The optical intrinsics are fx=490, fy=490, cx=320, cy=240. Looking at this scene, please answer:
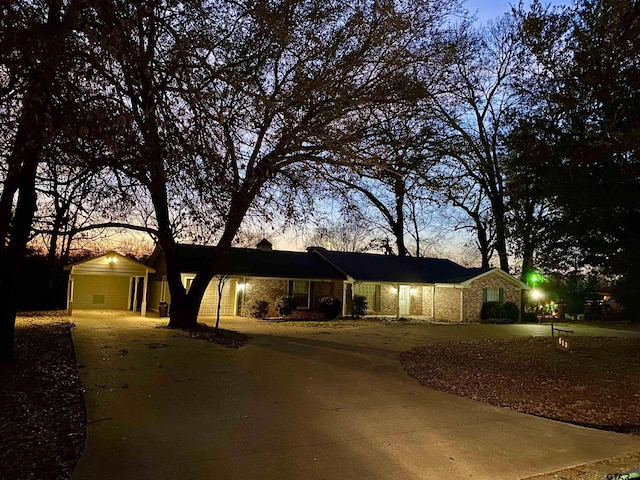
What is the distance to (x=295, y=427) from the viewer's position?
5.88 m

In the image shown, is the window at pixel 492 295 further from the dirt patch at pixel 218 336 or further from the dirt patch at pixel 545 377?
the dirt patch at pixel 218 336

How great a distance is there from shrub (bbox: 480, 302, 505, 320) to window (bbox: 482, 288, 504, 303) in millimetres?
460

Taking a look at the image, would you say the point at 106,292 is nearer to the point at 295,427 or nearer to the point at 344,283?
the point at 344,283

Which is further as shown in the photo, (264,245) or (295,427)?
(264,245)

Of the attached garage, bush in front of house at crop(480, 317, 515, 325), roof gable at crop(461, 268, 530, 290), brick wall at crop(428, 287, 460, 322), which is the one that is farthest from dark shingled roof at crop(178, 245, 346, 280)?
bush in front of house at crop(480, 317, 515, 325)

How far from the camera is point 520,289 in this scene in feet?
94.1

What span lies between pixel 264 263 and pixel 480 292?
1201 cm

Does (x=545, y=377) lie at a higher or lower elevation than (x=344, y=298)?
lower

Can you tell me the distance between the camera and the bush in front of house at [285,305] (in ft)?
78.1

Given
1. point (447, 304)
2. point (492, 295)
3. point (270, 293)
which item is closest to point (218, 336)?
point (270, 293)

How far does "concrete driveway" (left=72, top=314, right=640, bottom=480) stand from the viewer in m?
4.64

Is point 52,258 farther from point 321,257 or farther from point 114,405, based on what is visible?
point 114,405

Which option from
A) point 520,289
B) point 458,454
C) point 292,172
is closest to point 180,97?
point 292,172

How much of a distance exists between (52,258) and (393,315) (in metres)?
18.4
